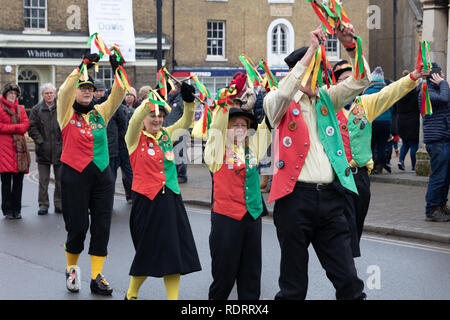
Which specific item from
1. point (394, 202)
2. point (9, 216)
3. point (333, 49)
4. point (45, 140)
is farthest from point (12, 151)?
point (333, 49)

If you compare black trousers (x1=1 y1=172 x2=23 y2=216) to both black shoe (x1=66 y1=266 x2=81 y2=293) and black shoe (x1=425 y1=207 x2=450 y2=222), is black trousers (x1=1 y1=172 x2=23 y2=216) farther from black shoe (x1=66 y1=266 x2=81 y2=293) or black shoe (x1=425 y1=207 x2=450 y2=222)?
black shoe (x1=425 y1=207 x2=450 y2=222)

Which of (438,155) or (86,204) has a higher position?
(438,155)

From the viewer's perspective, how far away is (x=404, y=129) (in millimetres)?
15109

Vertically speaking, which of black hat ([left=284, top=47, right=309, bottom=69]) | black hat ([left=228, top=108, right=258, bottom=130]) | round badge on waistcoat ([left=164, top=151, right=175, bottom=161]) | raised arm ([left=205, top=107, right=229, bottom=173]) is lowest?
round badge on waistcoat ([left=164, top=151, right=175, bottom=161])

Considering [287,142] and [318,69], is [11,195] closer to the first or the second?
[287,142]

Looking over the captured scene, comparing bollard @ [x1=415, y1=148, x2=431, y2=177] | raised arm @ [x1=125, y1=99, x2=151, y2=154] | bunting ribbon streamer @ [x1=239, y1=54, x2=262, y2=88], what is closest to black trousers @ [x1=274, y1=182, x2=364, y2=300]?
bunting ribbon streamer @ [x1=239, y1=54, x2=262, y2=88]

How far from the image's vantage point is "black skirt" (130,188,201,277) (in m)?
5.96

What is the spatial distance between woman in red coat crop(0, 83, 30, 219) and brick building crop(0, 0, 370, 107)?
20.9 m

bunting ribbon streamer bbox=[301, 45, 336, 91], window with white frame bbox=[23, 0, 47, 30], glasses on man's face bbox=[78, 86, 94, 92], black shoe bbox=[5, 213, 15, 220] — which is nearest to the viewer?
bunting ribbon streamer bbox=[301, 45, 336, 91]

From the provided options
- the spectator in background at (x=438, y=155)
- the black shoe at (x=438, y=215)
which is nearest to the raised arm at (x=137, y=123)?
A: the spectator in background at (x=438, y=155)

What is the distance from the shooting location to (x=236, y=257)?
18.1ft

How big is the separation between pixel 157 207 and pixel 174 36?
28.9 metres

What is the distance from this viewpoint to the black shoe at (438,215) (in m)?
10.0
